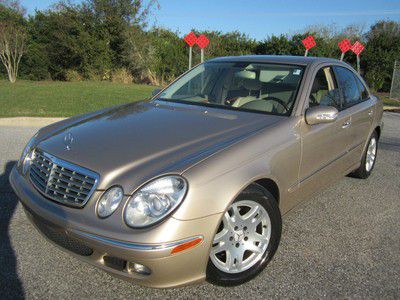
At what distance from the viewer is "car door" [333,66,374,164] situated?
13.4 ft

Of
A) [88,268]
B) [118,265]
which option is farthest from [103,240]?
[88,268]

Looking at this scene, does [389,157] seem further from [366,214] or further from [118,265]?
[118,265]

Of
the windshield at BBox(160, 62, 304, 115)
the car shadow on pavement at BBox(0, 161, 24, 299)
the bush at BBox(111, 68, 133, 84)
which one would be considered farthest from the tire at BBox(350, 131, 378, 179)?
the bush at BBox(111, 68, 133, 84)

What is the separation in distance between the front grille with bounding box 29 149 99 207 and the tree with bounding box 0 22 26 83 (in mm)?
23276

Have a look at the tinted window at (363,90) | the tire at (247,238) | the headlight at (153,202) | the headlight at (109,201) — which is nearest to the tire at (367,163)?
the tinted window at (363,90)

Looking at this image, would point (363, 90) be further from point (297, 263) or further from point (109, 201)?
point (109, 201)

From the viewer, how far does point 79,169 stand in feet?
7.88

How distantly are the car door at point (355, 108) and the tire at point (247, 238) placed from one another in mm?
1767

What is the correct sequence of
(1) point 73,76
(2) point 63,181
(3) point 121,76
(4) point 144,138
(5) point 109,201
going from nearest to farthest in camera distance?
(5) point 109,201 < (2) point 63,181 < (4) point 144,138 < (3) point 121,76 < (1) point 73,76

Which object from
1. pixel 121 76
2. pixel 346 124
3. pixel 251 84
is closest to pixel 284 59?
pixel 251 84

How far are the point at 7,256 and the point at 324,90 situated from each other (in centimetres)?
330

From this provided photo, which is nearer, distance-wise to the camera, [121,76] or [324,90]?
[324,90]

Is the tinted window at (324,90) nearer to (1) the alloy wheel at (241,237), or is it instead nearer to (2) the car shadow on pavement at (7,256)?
(1) the alloy wheel at (241,237)

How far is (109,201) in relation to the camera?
87.4 inches
